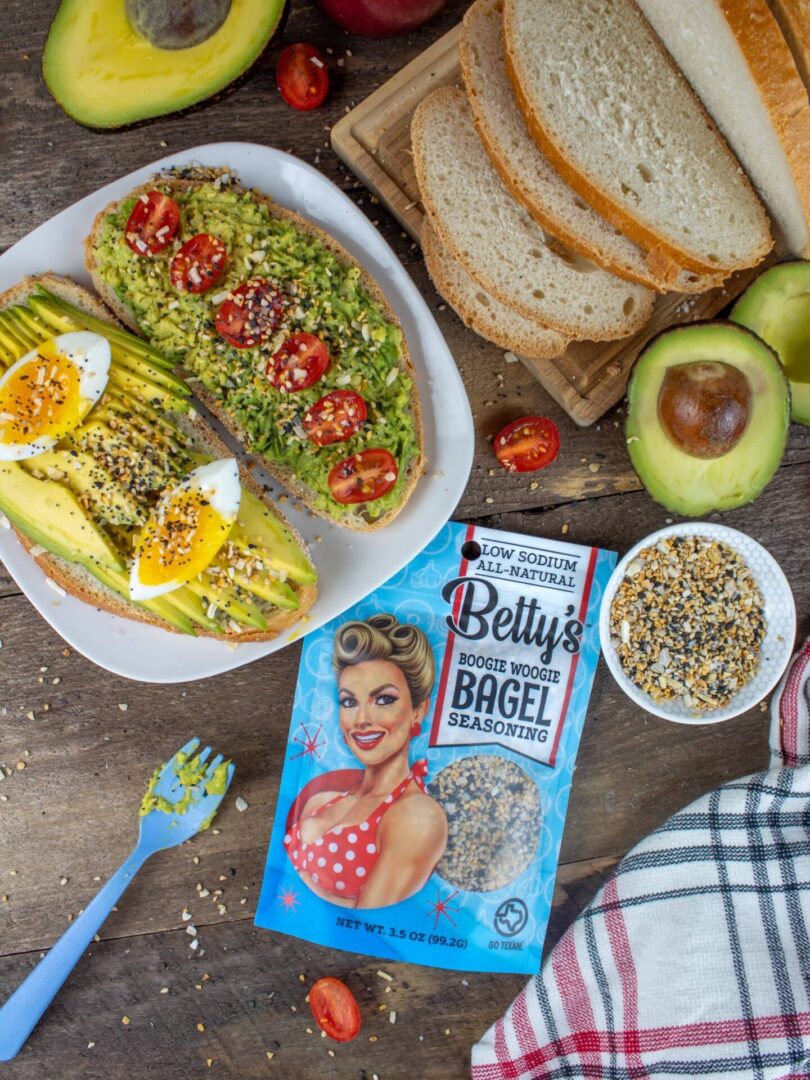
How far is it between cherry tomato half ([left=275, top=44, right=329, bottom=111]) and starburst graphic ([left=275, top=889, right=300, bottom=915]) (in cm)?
187

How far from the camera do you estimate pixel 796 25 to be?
1.52 metres

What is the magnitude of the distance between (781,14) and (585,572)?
3.87ft

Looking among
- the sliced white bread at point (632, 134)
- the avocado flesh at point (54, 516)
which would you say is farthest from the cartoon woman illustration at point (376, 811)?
the sliced white bread at point (632, 134)

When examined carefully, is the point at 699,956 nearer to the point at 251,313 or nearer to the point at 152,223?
the point at 251,313

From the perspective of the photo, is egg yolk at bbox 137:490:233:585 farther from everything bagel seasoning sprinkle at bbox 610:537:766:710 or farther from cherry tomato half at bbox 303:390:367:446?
everything bagel seasoning sprinkle at bbox 610:537:766:710

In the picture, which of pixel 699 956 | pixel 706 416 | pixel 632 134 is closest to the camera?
pixel 706 416

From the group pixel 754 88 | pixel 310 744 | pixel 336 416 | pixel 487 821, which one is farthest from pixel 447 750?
pixel 754 88

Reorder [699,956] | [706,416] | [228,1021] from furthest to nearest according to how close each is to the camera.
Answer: [228,1021] < [699,956] < [706,416]

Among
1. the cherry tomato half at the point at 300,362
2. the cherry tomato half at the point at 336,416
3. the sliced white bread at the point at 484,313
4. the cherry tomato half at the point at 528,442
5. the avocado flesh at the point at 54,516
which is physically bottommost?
the cherry tomato half at the point at 528,442

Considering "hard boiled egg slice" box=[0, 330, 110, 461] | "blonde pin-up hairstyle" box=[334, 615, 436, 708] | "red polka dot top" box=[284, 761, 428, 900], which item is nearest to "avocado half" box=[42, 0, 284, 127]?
"hard boiled egg slice" box=[0, 330, 110, 461]

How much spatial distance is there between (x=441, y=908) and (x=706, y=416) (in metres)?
1.31

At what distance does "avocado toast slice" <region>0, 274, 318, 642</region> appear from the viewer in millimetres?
1730

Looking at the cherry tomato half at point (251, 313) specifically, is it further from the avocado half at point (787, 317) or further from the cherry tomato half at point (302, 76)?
the avocado half at point (787, 317)

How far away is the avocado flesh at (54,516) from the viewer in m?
1.72
